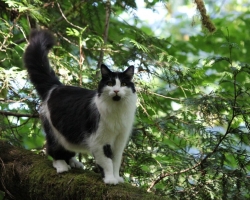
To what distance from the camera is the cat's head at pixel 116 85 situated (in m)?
3.45

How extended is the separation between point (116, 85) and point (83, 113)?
1.62 feet

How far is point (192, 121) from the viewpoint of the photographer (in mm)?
4285

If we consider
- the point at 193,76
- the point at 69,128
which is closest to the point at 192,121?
the point at 193,76

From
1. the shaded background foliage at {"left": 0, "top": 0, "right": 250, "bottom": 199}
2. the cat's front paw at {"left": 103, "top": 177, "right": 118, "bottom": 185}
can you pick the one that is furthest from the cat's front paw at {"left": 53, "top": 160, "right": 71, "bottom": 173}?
the shaded background foliage at {"left": 0, "top": 0, "right": 250, "bottom": 199}

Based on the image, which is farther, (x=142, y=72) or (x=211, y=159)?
(x=142, y=72)

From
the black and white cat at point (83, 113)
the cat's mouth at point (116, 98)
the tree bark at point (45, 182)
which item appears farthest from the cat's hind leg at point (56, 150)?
the cat's mouth at point (116, 98)

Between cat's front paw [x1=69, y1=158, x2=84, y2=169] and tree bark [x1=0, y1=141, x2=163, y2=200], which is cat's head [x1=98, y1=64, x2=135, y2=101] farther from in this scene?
cat's front paw [x1=69, y1=158, x2=84, y2=169]

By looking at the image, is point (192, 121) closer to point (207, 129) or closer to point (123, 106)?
point (207, 129)

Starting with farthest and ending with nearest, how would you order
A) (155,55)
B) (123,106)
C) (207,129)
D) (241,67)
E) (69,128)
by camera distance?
(155,55) < (207,129) < (69,128) < (123,106) < (241,67)

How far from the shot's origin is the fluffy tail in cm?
432

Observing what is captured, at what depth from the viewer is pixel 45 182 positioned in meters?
3.51

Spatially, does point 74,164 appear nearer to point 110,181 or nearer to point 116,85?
point 110,181

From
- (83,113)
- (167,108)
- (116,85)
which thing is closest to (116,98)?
(116,85)

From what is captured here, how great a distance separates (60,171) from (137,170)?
990 mm
